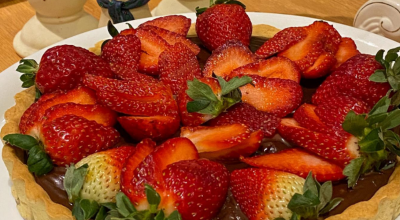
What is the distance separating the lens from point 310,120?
1.61 metres

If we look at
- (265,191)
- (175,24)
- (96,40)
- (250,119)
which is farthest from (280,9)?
(265,191)

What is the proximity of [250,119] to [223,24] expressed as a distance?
23.7 inches

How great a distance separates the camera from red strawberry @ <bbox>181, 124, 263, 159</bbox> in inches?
60.4

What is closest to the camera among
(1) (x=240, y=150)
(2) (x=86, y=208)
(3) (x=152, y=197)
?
(3) (x=152, y=197)

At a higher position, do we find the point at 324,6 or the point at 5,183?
the point at 324,6

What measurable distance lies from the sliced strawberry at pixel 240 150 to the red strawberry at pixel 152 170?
0.14m

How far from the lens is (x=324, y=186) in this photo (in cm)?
136

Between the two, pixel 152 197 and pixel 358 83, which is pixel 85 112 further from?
pixel 358 83

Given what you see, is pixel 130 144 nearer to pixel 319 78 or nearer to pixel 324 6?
Result: pixel 319 78

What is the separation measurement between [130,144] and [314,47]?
0.89 metres

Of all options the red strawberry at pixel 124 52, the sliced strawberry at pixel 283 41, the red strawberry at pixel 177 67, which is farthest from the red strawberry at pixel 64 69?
the sliced strawberry at pixel 283 41

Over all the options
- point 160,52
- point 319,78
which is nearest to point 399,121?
point 319,78

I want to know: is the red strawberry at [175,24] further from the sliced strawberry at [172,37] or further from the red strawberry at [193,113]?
the red strawberry at [193,113]

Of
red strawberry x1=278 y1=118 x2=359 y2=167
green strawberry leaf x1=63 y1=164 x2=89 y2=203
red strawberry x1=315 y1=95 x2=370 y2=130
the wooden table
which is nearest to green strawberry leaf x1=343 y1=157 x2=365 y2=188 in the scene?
red strawberry x1=278 y1=118 x2=359 y2=167
